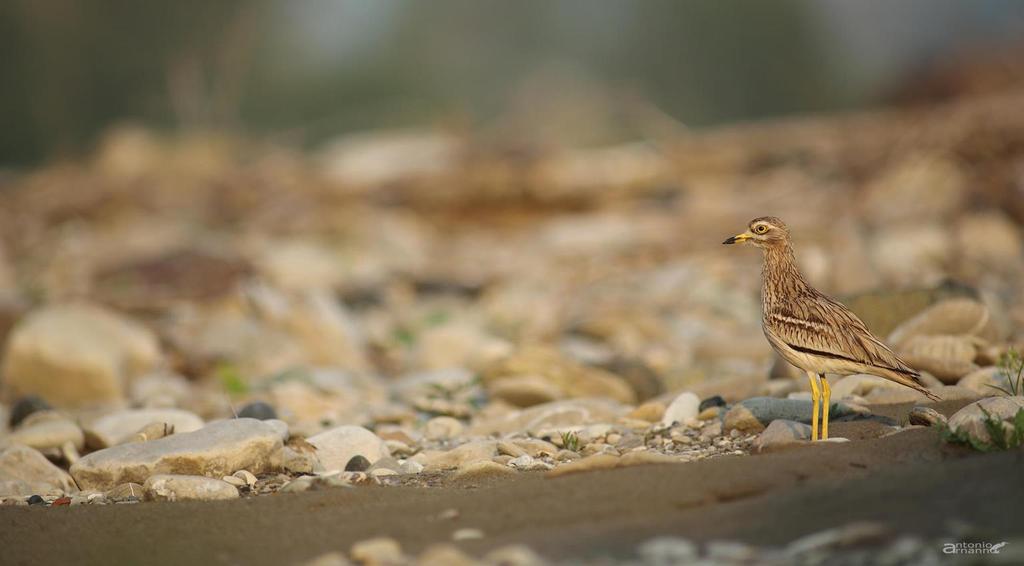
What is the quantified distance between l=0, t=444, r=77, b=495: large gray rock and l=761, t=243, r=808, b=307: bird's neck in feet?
10.8

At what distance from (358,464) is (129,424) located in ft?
5.86

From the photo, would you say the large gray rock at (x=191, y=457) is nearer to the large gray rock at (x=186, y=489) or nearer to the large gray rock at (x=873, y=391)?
the large gray rock at (x=186, y=489)

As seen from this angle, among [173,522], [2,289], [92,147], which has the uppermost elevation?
[92,147]

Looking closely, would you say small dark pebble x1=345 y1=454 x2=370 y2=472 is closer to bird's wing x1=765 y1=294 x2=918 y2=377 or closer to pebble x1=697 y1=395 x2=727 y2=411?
pebble x1=697 y1=395 x2=727 y2=411

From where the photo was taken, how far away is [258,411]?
20.1 feet

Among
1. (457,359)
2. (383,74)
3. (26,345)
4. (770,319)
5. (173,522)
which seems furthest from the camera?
(383,74)

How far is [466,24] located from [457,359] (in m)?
22.0

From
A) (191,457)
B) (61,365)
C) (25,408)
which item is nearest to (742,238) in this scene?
(191,457)

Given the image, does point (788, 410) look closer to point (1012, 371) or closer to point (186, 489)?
point (1012, 371)

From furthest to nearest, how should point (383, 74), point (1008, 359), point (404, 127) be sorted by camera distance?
point (383, 74) < point (404, 127) < point (1008, 359)

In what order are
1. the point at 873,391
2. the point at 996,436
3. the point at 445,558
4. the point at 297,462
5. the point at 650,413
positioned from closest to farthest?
the point at 445,558 < the point at 996,436 < the point at 297,462 < the point at 873,391 < the point at 650,413

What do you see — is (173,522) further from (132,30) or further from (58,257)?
(132,30)

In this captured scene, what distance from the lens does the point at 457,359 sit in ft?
28.0

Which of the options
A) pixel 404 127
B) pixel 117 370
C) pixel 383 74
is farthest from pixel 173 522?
pixel 383 74
